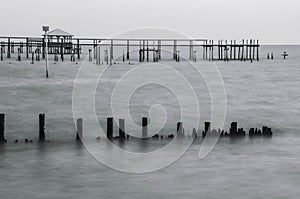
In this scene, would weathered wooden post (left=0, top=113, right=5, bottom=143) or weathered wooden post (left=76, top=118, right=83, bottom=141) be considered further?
weathered wooden post (left=76, top=118, right=83, bottom=141)

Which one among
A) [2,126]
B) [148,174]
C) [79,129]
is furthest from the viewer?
[79,129]

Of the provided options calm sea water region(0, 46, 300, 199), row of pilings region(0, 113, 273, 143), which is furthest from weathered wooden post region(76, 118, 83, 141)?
calm sea water region(0, 46, 300, 199)

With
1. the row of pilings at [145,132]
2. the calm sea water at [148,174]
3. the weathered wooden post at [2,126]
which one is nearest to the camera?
the calm sea water at [148,174]

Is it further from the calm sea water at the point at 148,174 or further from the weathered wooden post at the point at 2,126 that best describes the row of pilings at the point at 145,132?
the calm sea water at the point at 148,174

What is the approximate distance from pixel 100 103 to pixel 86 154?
568 inches

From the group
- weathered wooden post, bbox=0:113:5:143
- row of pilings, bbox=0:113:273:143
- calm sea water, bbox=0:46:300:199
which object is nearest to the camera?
calm sea water, bbox=0:46:300:199

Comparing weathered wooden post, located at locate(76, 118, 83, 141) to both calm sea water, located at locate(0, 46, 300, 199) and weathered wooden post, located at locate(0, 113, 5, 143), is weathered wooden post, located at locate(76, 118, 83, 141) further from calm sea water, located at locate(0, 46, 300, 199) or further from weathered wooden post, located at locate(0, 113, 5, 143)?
weathered wooden post, located at locate(0, 113, 5, 143)

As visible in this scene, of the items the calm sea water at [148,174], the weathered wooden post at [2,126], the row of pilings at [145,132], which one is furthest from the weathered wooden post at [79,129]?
the weathered wooden post at [2,126]

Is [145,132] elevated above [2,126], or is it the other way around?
[2,126]

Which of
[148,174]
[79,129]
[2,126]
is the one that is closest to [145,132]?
[79,129]

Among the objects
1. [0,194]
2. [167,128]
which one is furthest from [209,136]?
[0,194]

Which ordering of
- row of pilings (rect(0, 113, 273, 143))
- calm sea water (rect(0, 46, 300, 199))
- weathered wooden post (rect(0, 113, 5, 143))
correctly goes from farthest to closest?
row of pilings (rect(0, 113, 273, 143))
weathered wooden post (rect(0, 113, 5, 143))
calm sea water (rect(0, 46, 300, 199))

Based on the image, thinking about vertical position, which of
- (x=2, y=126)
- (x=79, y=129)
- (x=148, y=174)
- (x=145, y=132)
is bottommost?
(x=148, y=174)

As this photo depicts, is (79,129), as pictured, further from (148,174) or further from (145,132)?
(148,174)
